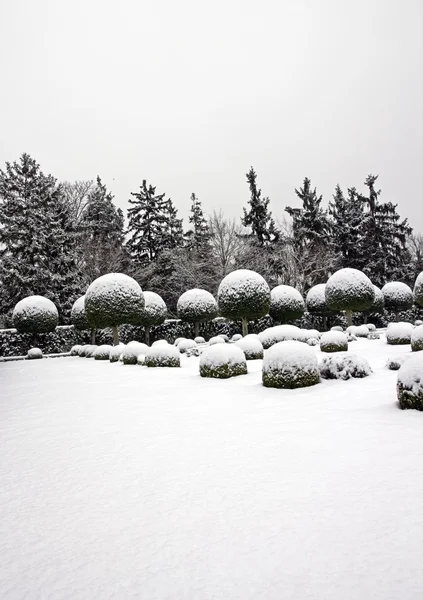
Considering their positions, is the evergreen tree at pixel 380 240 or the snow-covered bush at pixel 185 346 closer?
the snow-covered bush at pixel 185 346

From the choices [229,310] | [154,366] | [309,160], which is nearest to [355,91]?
[309,160]

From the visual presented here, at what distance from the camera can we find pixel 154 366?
36.6 feet

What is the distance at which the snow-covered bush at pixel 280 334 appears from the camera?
11.5 m

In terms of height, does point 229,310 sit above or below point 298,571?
above

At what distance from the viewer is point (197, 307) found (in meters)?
21.0

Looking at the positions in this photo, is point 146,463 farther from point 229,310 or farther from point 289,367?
point 229,310

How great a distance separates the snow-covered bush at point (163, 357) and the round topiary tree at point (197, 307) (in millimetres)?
9877

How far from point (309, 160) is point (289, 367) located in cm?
3973

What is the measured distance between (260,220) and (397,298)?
1441cm

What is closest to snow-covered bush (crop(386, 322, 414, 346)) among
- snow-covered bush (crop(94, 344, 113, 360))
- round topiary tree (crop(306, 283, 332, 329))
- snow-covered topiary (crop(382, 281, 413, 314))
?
round topiary tree (crop(306, 283, 332, 329))

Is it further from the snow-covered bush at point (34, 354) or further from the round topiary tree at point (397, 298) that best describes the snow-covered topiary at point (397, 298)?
the snow-covered bush at point (34, 354)

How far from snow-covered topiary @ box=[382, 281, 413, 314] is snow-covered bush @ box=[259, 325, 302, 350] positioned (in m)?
15.6

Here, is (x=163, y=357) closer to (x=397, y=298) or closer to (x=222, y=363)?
(x=222, y=363)

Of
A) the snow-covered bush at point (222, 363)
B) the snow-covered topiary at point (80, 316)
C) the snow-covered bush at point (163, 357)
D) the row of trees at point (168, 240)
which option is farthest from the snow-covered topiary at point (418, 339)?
the row of trees at point (168, 240)
